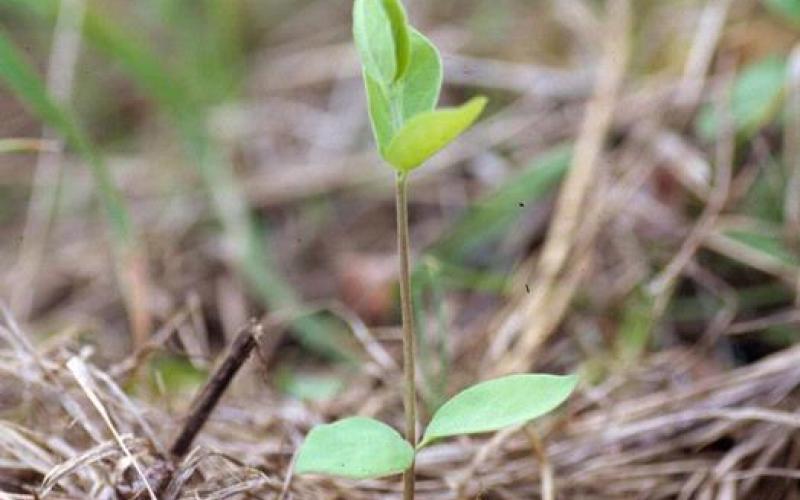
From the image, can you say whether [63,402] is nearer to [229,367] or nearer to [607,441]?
[229,367]

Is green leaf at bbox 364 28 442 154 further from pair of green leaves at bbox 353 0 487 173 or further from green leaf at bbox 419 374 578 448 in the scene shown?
green leaf at bbox 419 374 578 448

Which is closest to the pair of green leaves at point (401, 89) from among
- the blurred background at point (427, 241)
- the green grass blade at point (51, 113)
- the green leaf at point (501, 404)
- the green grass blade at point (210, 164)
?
the green leaf at point (501, 404)

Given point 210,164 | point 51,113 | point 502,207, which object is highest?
point 210,164

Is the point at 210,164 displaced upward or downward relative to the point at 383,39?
upward

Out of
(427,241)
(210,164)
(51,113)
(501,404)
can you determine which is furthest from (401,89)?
(210,164)

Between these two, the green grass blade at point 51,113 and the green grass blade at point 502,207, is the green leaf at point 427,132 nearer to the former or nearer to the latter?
the green grass blade at point 51,113

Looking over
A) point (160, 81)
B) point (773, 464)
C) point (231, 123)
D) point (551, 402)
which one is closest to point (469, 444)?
point (773, 464)

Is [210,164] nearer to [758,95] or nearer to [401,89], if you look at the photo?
[758,95]
